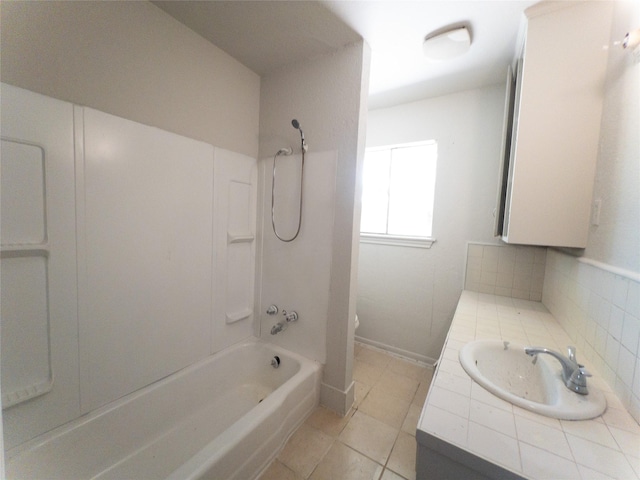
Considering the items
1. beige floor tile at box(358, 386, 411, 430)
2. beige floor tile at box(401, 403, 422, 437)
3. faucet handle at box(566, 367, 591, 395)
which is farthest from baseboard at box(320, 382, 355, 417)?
faucet handle at box(566, 367, 591, 395)

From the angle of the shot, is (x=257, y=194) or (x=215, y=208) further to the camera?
(x=257, y=194)

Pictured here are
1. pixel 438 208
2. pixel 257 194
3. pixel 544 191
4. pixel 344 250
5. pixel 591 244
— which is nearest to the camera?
pixel 591 244

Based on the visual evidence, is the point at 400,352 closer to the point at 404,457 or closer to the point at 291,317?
the point at 404,457

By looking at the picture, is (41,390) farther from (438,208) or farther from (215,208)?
(438,208)

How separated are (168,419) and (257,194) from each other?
4.85ft

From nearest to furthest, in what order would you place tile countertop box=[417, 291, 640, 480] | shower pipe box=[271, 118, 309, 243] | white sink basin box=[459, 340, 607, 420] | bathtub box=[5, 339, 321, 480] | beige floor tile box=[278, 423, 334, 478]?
tile countertop box=[417, 291, 640, 480] < white sink basin box=[459, 340, 607, 420] < bathtub box=[5, 339, 321, 480] < beige floor tile box=[278, 423, 334, 478] < shower pipe box=[271, 118, 309, 243]

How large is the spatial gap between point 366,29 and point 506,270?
1.91m

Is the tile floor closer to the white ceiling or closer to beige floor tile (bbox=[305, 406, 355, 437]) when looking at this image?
beige floor tile (bbox=[305, 406, 355, 437])

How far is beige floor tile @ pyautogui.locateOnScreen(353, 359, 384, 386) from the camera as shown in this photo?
197cm

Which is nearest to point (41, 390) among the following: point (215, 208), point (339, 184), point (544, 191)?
point (215, 208)

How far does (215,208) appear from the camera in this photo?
1.61 meters

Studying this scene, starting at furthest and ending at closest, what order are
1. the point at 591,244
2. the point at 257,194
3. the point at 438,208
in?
the point at 438,208 < the point at 257,194 < the point at 591,244

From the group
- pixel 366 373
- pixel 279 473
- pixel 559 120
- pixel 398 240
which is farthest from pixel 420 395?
pixel 559 120

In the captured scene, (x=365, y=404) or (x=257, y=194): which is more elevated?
(x=257, y=194)
